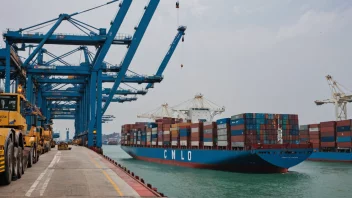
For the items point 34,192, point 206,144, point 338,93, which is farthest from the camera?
point 338,93

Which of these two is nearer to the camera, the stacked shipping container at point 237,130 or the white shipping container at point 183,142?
the stacked shipping container at point 237,130

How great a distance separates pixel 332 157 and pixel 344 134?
4818mm

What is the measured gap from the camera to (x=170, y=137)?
184 feet

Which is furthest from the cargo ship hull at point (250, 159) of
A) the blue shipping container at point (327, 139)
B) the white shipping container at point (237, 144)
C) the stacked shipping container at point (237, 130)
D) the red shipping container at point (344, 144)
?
the blue shipping container at point (327, 139)

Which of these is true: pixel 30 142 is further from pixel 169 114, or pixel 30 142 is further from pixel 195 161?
pixel 169 114

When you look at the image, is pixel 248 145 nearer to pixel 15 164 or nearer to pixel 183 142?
pixel 183 142

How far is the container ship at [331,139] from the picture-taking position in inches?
2178

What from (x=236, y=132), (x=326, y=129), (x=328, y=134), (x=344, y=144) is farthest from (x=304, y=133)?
(x=236, y=132)

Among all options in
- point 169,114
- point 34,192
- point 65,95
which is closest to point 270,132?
point 34,192

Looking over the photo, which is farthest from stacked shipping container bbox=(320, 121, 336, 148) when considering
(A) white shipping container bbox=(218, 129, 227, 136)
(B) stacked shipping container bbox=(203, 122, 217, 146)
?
(A) white shipping container bbox=(218, 129, 227, 136)

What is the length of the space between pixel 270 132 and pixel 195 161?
12.2 m

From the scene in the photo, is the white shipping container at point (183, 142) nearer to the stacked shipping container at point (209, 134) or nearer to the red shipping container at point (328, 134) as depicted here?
the stacked shipping container at point (209, 134)

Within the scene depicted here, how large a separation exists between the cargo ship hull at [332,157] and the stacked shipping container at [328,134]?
5.95ft

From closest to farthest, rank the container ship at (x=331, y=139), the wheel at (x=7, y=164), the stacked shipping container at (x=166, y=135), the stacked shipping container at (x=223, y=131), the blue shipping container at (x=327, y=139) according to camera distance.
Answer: the wheel at (x=7, y=164), the stacked shipping container at (x=223, y=131), the container ship at (x=331, y=139), the stacked shipping container at (x=166, y=135), the blue shipping container at (x=327, y=139)
